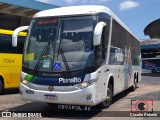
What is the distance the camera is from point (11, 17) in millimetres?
31625

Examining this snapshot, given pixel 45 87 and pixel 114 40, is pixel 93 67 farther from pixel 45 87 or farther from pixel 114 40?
pixel 114 40

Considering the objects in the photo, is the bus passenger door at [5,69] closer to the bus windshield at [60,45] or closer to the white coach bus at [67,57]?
the white coach bus at [67,57]

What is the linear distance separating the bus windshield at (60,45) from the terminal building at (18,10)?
49.9ft

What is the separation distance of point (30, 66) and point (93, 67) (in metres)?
1.93

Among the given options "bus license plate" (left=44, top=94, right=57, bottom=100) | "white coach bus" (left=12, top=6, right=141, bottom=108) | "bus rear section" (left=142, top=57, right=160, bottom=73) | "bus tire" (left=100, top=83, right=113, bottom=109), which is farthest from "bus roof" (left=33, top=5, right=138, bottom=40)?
"bus rear section" (left=142, top=57, right=160, bottom=73)

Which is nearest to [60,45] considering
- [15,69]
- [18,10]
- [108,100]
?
[108,100]

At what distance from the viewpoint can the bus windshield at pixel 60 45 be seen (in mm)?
9578

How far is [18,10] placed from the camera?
28.1 meters

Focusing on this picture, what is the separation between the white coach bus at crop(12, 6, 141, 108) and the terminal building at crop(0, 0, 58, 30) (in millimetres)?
15285

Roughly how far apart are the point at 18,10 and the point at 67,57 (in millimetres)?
19566

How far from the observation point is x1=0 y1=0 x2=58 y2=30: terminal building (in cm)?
2589

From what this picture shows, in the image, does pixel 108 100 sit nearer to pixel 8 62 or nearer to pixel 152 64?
pixel 8 62

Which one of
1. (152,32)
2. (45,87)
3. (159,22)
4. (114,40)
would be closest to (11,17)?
(114,40)

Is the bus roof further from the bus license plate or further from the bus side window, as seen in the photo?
the bus license plate
